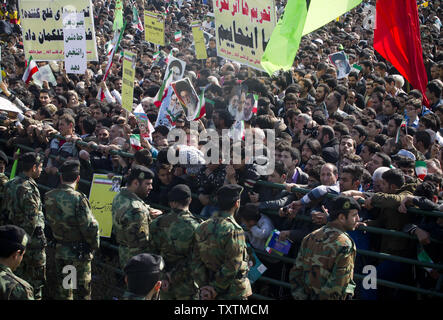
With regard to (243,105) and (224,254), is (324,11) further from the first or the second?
(224,254)

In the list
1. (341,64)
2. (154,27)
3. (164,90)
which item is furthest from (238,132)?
(154,27)

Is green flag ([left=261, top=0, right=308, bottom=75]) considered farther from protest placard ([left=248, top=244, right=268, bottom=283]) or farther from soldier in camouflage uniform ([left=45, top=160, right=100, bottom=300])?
soldier in camouflage uniform ([left=45, top=160, right=100, bottom=300])

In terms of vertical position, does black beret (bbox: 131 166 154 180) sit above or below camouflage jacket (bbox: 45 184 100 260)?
above

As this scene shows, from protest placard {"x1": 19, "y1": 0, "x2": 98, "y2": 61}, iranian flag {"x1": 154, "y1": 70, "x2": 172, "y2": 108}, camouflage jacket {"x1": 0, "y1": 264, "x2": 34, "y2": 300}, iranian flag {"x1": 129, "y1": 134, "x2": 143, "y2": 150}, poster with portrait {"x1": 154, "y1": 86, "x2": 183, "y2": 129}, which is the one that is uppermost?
protest placard {"x1": 19, "y1": 0, "x2": 98, "y2": 61}

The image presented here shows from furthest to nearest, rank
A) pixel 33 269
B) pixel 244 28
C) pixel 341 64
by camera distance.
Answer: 1. pixel 341 64
2. pixel 244 28
3. pixel 33 269

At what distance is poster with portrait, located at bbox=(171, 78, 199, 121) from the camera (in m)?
8.04

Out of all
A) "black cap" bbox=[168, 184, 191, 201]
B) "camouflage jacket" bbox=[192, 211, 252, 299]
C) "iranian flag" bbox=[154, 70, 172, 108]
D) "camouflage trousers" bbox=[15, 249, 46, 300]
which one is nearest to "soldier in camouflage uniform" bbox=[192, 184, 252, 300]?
"camouflage jacket" bbox=[192, 211, 252, 299]

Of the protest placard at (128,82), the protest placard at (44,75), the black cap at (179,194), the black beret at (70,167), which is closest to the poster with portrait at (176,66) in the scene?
the protest placard at (128,82)

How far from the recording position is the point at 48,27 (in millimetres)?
11297

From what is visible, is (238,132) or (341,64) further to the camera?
(341,64)

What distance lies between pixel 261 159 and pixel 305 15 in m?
2.25

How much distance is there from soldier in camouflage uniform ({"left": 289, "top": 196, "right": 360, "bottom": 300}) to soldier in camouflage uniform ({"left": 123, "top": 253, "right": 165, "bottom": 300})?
1366 mm

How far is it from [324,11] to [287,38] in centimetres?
59
